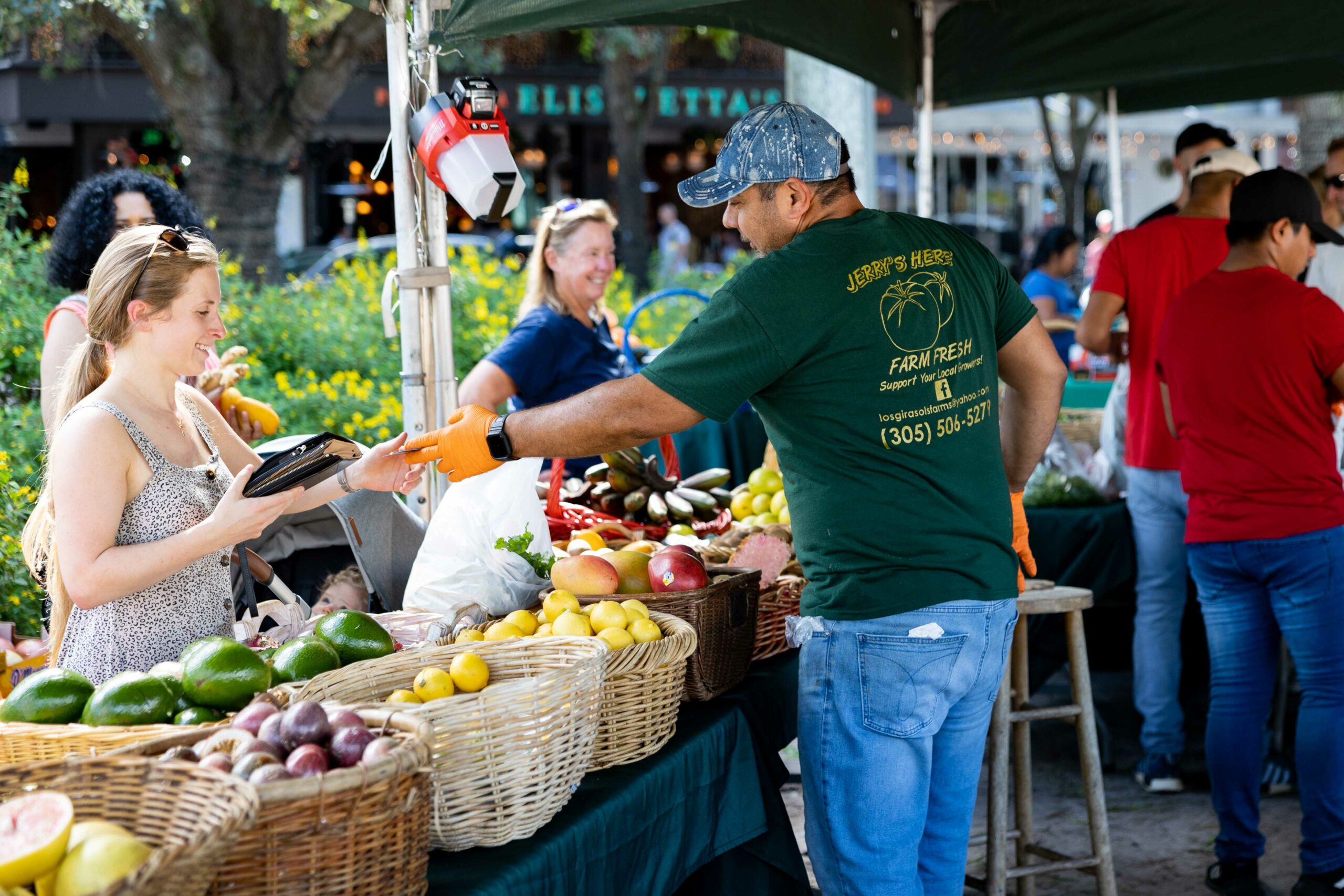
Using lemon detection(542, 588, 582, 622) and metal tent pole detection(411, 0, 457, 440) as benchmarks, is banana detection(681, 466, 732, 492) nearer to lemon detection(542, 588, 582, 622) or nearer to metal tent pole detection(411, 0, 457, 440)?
metal tent pole detection(411, 0, 457, 440)

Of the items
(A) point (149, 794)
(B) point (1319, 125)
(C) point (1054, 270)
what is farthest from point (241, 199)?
(B) point (1319, 125)

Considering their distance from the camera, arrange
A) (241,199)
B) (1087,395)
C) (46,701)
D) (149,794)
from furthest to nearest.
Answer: (241,199)
(1087,395)
(46,701)
(149,794)

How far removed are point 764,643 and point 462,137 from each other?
4.56ft

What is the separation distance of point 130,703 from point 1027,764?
256cm

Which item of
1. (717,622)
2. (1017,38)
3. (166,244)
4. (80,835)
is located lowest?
(717,622)

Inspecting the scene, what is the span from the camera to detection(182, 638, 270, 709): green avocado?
6.32ft

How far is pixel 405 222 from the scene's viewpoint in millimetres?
3191

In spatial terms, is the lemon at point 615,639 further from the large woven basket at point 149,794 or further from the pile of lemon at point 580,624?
the large woven basket at point 149,794

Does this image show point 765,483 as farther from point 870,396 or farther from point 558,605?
point 870,396

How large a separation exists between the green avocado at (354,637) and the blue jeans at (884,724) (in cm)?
79

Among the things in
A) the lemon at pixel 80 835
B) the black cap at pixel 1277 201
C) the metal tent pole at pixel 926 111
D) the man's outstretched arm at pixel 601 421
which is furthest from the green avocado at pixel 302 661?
the metal tent pole at pixel 926 111

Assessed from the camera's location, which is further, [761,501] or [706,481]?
[706,481]

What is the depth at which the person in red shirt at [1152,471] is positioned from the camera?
457 cm

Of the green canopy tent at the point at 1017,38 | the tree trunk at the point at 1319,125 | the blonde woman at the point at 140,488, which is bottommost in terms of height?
the blonde woman at the point at 140,488
